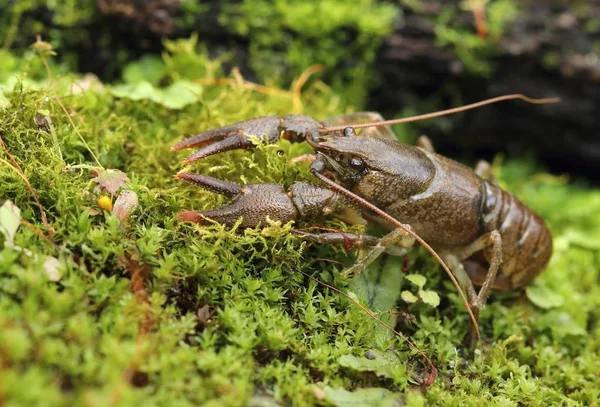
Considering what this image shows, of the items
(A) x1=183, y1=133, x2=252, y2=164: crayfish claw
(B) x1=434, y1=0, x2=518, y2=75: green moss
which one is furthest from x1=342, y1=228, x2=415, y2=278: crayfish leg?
(B) x1=434, y1=0, x2=518, y2=75: green moss

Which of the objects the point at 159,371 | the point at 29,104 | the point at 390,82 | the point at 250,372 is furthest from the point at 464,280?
the point at 29,104

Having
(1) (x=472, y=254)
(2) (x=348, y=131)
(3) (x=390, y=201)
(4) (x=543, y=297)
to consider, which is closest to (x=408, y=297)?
(3) (x=390, y=201)

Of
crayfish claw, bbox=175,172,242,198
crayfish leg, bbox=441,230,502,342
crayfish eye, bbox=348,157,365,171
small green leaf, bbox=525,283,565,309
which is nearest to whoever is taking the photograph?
crayfish claw, bbox=175,172,242,198

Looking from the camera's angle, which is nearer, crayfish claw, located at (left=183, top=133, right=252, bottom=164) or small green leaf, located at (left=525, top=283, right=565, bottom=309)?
crayfish claw, located at (left=183, top=133, right=252, bottom=164)

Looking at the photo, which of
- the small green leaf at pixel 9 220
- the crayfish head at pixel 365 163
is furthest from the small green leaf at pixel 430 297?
the small green leaf at pixel 9 220

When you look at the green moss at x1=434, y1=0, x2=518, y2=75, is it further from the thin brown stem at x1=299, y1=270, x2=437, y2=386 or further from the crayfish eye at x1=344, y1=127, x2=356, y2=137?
the thin brown stem at x1=299, y1=270, x2=437, y2=386

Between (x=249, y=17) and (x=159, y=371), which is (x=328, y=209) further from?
(x=249, y=17)

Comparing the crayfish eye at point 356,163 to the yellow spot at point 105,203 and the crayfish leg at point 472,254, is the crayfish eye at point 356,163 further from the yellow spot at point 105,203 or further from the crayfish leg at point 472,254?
the yellow spot at point 105,203
